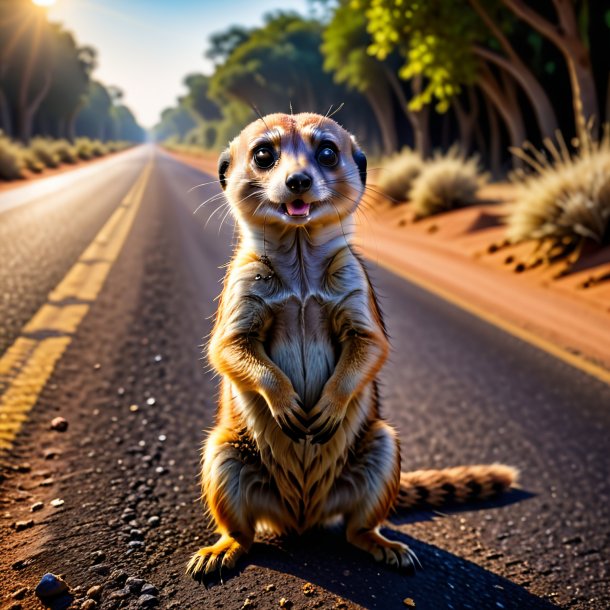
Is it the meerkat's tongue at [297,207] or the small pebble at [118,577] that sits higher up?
the meerkat's tongue at [297,207]

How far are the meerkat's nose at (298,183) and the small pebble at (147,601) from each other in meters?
1.30

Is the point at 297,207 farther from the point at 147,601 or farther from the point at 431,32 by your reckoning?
the point at 431,32

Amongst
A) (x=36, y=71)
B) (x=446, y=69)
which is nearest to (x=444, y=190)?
(x=446, y=69)

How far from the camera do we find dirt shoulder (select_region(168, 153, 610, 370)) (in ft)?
19.1

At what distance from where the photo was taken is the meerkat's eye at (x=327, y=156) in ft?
6.43

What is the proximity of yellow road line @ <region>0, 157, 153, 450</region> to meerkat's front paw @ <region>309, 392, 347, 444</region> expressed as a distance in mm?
1897

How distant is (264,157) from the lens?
1951 millimetres

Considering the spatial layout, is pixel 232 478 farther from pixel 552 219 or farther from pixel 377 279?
pixel 552 219

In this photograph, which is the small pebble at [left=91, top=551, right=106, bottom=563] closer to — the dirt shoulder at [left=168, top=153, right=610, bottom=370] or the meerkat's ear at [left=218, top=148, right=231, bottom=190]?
the meerkat's ear at [left=218, top=148, right=231, bottom=190]

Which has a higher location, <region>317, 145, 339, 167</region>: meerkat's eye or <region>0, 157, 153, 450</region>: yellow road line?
<region>317, 145, 339, 167</region>: meerkat's eye

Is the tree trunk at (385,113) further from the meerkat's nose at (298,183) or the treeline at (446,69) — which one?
the meerkat's nose at (298,183)

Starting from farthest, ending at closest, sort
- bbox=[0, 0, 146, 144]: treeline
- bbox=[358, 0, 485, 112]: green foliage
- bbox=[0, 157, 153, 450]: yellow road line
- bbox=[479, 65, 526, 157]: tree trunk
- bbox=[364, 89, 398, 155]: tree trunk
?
bbox=[0, 0, 146, 144]: treeline
bbox=[364, 89, 398, 155]: tree trunk
bbox=[479, 65, 526, 157]: tree trunk
bbox=[358, 0, 485, 112]: green foliage
bbox=[0, 157, 153, 450]: yellow road line

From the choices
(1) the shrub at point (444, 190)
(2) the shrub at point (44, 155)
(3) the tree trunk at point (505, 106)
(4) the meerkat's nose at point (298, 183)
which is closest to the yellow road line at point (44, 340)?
(4) the meerkat's nose at point (298, 183)

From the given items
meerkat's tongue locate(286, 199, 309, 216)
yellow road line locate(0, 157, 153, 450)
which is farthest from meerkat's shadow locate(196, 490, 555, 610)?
yellow road line locate(0, 157, 153, 450)
